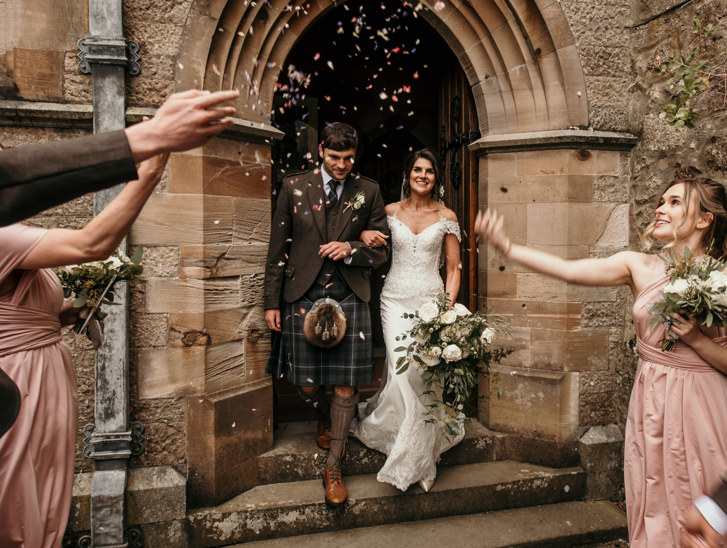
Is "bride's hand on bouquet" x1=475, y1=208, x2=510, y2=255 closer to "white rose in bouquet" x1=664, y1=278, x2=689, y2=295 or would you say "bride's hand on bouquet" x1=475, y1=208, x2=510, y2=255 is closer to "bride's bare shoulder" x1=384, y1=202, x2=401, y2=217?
"white rose in bouquet" x1=664, y1=278, x2=689, y2=295

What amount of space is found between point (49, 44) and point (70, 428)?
2181mm

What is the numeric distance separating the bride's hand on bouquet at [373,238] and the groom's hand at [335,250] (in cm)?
19

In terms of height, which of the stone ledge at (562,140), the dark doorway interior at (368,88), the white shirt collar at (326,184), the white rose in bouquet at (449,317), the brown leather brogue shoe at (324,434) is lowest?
the brown leather brogue shoe at (324,434)

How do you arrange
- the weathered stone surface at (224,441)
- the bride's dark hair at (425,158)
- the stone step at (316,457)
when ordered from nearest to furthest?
the weathered stone surface at (224,441) < the stone step at (316,457) < the bride's dark hair at (425,158)

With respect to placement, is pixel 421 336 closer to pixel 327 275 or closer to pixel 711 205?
pixel 327 275

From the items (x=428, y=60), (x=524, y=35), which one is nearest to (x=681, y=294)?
(x=524, y=35)

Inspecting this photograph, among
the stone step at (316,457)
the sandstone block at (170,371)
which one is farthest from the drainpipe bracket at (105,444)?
the stone step at (316,457)

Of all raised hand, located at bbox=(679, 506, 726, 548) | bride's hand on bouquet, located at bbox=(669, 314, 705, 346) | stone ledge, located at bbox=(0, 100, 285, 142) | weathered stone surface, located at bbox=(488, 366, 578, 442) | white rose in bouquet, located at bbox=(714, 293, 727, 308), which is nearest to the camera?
raised hand, located at bbox=(679, 506, 726, 548)

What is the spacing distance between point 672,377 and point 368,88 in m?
4.77

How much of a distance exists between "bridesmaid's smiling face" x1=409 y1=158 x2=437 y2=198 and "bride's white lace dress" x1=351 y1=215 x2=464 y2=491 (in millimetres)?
256

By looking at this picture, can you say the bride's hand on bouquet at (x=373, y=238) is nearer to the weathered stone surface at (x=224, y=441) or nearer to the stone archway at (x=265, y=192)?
the stone archway at (x=265, y=192)

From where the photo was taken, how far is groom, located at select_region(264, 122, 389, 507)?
3197 mm

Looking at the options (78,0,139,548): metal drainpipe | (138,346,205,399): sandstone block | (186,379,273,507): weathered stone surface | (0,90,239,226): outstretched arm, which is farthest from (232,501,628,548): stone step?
(0,90,239,226): outstretched arm

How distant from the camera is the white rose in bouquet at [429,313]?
2.97 metres
